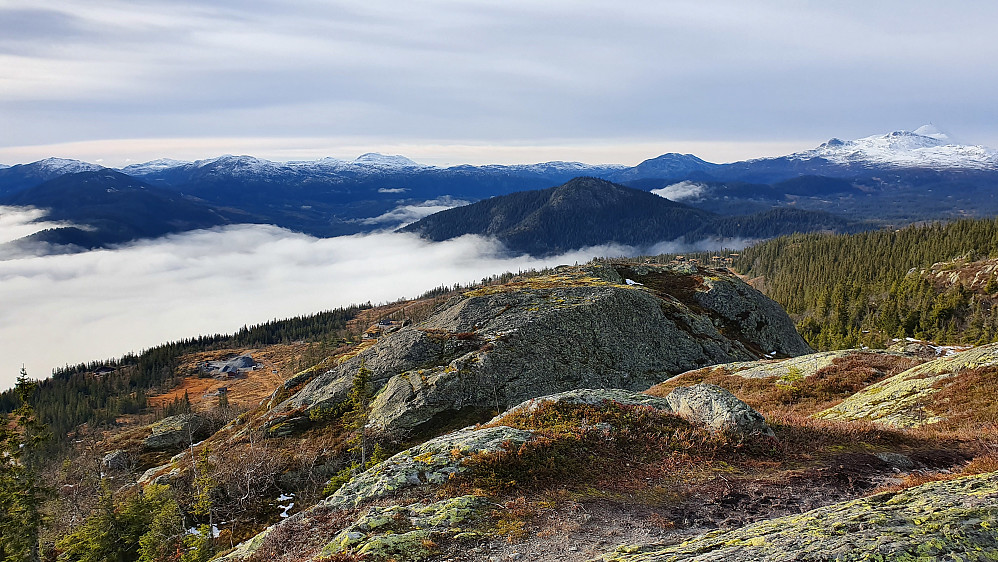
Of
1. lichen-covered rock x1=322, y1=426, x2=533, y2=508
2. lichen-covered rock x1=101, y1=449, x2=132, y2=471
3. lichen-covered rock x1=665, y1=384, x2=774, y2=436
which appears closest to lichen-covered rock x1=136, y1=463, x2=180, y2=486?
lichen-covered rock x1=101, y1=449, x2=132, y2=471

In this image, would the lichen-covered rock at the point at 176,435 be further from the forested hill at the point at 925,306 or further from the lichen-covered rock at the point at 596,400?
the forested hill at the point at 925,306

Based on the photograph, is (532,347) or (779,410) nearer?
(779,410)

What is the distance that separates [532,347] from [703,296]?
41.9 metres

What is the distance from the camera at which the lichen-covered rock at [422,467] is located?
1880cm

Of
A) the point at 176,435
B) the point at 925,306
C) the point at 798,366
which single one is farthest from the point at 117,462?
the point at 925,306

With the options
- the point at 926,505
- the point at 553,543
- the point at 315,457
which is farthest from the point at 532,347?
the point at 926,505

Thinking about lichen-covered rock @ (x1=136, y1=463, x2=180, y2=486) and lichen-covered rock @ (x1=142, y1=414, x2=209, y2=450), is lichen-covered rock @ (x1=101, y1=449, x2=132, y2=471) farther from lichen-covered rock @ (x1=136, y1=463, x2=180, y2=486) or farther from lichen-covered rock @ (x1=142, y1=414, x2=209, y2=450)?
lichen-covered rock @ (x1=136, y1=463, x2=180, y2=486)

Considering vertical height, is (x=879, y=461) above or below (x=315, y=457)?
above

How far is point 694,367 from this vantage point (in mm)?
64438

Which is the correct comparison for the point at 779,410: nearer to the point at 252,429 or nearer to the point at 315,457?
the point at 315,457

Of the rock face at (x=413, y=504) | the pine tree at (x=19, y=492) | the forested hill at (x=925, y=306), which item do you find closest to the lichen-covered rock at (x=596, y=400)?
the rock face at (x=413, y=504)

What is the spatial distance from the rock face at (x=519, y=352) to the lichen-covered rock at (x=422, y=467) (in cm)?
2909

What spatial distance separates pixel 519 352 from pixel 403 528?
42793 mm

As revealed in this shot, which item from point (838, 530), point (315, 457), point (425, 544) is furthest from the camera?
point (315, 457)
